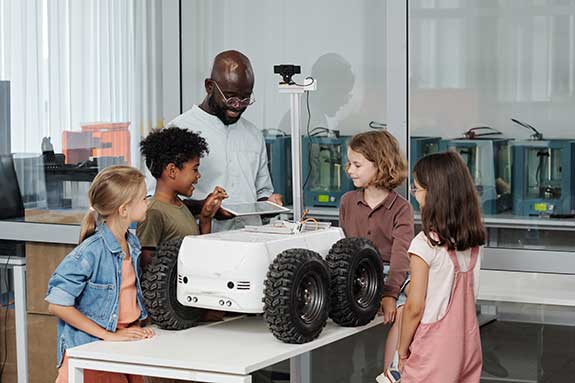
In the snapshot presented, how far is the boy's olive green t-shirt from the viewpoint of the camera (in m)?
3.21

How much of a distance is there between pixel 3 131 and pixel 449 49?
6.36ft

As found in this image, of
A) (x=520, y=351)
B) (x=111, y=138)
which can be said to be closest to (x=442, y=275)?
(x=520, y=351)

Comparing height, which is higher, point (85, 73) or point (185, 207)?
point (85, 73)

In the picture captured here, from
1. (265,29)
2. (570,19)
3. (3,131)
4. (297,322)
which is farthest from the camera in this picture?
(3,131)

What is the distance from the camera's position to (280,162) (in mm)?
4230

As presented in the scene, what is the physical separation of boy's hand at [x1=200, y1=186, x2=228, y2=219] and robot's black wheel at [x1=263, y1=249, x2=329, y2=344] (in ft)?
1.69

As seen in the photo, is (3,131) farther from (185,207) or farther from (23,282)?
(185,207)

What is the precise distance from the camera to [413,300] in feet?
9.78

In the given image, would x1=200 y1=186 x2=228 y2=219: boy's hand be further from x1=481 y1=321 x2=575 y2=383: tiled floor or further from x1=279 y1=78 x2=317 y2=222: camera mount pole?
x1=481 y1=321 x2=575 y2=383: tiled floor

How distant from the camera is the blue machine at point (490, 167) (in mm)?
3865

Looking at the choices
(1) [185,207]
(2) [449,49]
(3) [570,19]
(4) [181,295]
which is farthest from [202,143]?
(3) [570,19]

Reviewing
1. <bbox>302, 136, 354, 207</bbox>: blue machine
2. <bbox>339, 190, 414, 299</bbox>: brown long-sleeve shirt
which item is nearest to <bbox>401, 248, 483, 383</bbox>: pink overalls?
<bbox>339, 190, 414, 299</bbox>: brown long-sleeve shirt

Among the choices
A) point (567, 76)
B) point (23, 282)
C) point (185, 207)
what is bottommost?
point (23, 282)

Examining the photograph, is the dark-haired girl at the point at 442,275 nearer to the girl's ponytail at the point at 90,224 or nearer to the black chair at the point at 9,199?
the girl's ponytail at the point at 90,224
